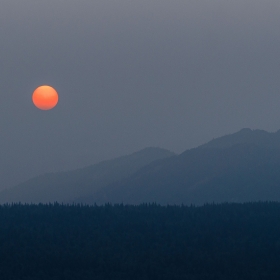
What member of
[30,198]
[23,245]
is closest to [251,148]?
[30,198]

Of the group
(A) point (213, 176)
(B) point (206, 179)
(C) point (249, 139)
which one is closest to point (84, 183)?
(C) point (249, 139)

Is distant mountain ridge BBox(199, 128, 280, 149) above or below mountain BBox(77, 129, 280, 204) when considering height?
above

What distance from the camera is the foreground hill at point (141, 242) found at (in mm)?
29516

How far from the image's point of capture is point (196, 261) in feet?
102

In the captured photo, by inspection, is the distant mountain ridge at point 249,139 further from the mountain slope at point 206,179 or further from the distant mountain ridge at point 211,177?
the mountain slope at point 206,179

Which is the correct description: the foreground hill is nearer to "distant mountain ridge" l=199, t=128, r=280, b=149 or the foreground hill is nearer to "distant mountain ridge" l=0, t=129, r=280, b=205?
"distant mountain ridge" l=0, t=129, r=280, b=205

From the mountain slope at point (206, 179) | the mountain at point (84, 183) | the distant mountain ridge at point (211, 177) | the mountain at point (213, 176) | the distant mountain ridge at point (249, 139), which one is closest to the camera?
the mountain slope at point (206, 179)

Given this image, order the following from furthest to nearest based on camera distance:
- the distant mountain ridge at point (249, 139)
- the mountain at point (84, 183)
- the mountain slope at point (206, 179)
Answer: the mountain at point (84, 183)
the distant mountain ridge at point (249, 139)
the mountain slope at point (206, 179)

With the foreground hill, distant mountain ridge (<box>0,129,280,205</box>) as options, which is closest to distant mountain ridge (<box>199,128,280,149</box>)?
distant mountain ridge (<box>0,129,280,205</box>)

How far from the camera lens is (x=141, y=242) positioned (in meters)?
34.0

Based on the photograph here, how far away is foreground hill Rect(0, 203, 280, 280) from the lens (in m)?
29.5

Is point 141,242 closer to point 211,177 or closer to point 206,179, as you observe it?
point 206,179

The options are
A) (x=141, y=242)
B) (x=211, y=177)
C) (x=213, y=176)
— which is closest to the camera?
(x=141, y=242)

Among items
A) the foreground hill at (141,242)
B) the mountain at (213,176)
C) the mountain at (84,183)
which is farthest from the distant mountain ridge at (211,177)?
the foreground hill at (141,242)
